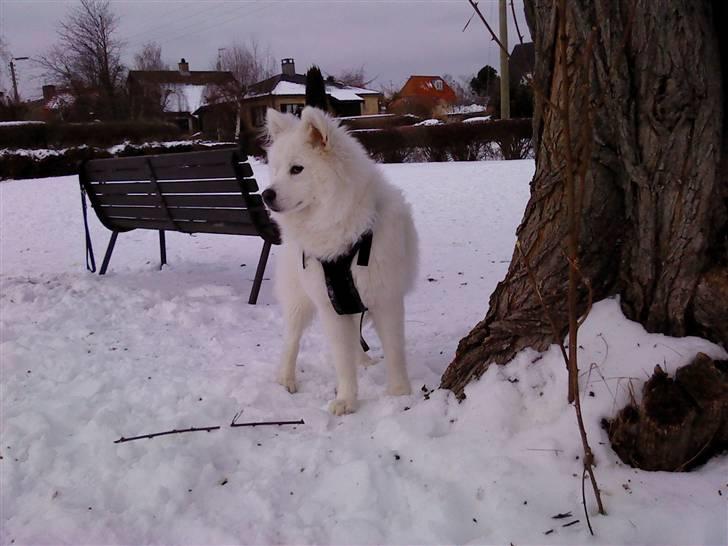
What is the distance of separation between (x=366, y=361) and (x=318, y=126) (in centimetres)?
148

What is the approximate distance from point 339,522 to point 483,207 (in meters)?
6.82

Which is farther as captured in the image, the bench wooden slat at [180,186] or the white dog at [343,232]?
the bench wooden slat at [180,186]

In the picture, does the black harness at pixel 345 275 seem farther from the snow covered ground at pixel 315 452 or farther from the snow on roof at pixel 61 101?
A: the snow on roof at pixel 61 101

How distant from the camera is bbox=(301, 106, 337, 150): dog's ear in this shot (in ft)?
9.68

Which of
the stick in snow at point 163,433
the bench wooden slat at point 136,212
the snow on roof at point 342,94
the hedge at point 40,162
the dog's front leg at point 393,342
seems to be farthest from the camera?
the snow on roof at point 342,94

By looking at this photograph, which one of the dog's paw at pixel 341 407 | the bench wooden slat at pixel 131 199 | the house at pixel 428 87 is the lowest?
the dog's paw at pixel 341 407

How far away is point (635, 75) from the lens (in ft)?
6.22

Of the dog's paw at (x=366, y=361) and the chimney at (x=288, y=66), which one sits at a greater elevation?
the chimney at (x=288, y=66)

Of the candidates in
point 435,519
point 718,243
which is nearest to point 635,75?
point 718,243

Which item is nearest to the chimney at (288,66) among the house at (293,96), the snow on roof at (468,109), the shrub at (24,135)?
the house at (293,96)

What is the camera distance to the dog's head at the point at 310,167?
3000 mm

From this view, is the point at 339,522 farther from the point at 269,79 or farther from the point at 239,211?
the point at 269,79

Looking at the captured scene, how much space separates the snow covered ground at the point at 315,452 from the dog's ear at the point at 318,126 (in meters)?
1.38

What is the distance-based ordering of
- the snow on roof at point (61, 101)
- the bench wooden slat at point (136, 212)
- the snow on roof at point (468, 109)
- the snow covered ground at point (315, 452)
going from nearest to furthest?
the snow covered ground at point (315, 452), the bench wooden slat at point (136, 212), the snow on roof at point (468, 109), the snow on roof at point (61, 101)
